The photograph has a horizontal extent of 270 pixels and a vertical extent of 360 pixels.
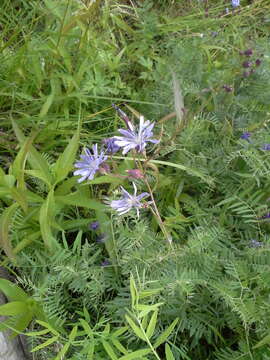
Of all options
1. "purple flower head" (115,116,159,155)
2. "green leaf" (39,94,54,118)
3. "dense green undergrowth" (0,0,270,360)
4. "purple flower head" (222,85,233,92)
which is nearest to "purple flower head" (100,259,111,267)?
"dense green undergrowth" (0,0,270,360)

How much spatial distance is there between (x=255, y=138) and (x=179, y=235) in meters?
0.42

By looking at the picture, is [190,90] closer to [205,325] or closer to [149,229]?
[149,229]

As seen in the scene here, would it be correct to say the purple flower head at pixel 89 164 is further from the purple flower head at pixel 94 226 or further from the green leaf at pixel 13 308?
the green leaf at pixel 13 308

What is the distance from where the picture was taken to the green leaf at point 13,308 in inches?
49.0

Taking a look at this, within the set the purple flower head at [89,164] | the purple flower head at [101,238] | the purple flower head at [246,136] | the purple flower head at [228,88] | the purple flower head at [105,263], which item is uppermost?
the purple flower head at [89,164]

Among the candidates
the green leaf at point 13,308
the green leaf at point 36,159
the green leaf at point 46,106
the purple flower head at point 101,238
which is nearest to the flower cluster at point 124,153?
the green leaf at point 36,159

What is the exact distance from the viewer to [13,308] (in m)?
1.27

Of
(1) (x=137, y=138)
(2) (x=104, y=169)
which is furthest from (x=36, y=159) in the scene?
(1) (x=137, y=138)

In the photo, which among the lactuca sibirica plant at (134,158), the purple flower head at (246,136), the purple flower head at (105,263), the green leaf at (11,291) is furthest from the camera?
the purple flower head at (246,136)

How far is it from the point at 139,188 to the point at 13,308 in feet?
1.74

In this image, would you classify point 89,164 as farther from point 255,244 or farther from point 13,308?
point 255,244

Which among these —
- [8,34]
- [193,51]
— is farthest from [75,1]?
[193,51]

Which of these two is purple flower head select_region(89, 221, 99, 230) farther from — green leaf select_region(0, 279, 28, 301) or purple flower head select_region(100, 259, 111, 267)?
green leaf select_region(0, 279, 28, 301)

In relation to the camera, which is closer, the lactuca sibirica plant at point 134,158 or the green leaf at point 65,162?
the lactuca sibirica plant at point 134,158
